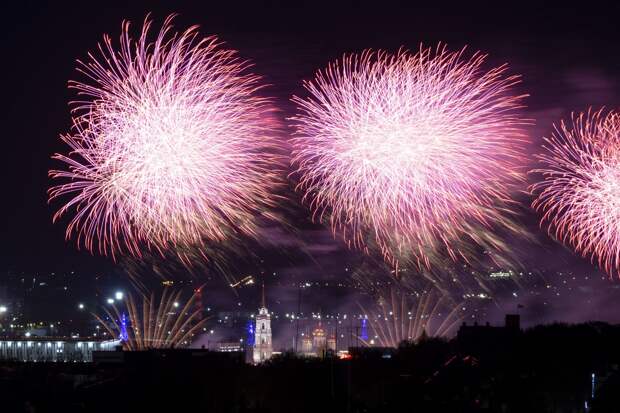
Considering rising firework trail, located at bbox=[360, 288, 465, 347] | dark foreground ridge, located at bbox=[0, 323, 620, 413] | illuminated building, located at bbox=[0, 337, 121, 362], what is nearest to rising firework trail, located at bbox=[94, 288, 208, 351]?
illuminated building, located at bbox=[0, 337, 121, 362]

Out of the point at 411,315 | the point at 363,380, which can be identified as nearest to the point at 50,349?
the point at 363,380

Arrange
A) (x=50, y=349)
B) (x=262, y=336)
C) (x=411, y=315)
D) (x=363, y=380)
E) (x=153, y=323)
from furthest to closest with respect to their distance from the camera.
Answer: (x=411, y=315)
(x=153, y=323)
(x=262, y=336)
(x=50, y=349)
(x=363, y=380)

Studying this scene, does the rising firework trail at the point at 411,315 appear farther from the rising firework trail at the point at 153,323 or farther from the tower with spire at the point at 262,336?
the rising firework trail at the point at 153,323

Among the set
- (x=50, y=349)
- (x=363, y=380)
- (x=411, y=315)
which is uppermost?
(x=411, y=315)

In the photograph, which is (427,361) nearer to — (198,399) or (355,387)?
(355,387)

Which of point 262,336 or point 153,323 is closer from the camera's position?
point 262,336

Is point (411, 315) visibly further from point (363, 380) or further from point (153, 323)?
point (363, 380)

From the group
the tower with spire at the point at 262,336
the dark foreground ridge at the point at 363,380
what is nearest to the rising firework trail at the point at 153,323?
the tower with spire at the point at 262,336
